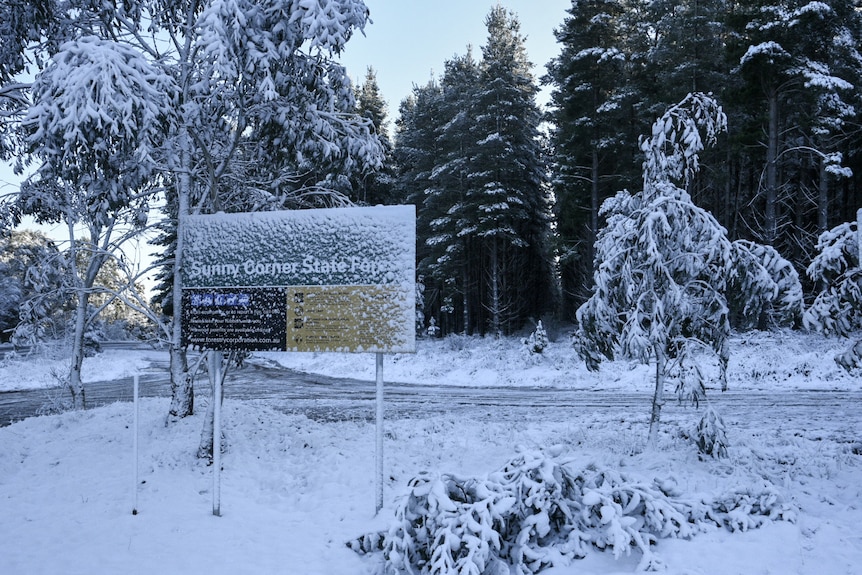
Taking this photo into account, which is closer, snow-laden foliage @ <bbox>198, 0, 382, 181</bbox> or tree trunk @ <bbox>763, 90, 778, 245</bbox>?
snow-laden foliage @ <bbox>198, 0, 382, 181</bbox>

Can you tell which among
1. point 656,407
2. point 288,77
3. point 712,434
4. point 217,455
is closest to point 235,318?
point 217,455

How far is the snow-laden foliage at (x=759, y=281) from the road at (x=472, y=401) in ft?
13.3

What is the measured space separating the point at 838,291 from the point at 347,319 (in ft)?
20.2

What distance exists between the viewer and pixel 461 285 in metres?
32.6

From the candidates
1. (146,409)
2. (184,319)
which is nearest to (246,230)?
(184,319)

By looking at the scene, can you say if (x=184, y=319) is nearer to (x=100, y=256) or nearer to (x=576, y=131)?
(x=100, y=256)

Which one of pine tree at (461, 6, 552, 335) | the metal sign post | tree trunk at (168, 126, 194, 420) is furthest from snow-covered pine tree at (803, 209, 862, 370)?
pine tree at (461, 6, 552, 335)

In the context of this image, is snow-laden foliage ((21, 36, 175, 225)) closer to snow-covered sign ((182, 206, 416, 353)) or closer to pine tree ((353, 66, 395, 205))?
snow-covered sign ((182, 206, 416, 353))

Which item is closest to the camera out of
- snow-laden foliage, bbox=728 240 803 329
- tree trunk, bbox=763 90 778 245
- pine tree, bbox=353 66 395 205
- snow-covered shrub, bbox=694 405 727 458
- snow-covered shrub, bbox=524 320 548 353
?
snow-laden foliage, bbox=728 240 803 329

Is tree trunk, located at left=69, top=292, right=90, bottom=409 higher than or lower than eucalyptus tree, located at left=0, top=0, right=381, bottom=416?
lower

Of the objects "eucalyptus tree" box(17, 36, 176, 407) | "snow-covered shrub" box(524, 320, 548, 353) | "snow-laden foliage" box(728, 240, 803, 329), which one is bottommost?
"snow-covered shrub" box(524, 320, 548, 353)

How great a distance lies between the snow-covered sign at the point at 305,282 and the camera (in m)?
6.36

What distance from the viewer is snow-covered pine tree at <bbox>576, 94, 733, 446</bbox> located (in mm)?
7473

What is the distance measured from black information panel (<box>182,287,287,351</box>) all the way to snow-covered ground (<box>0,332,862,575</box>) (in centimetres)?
208
